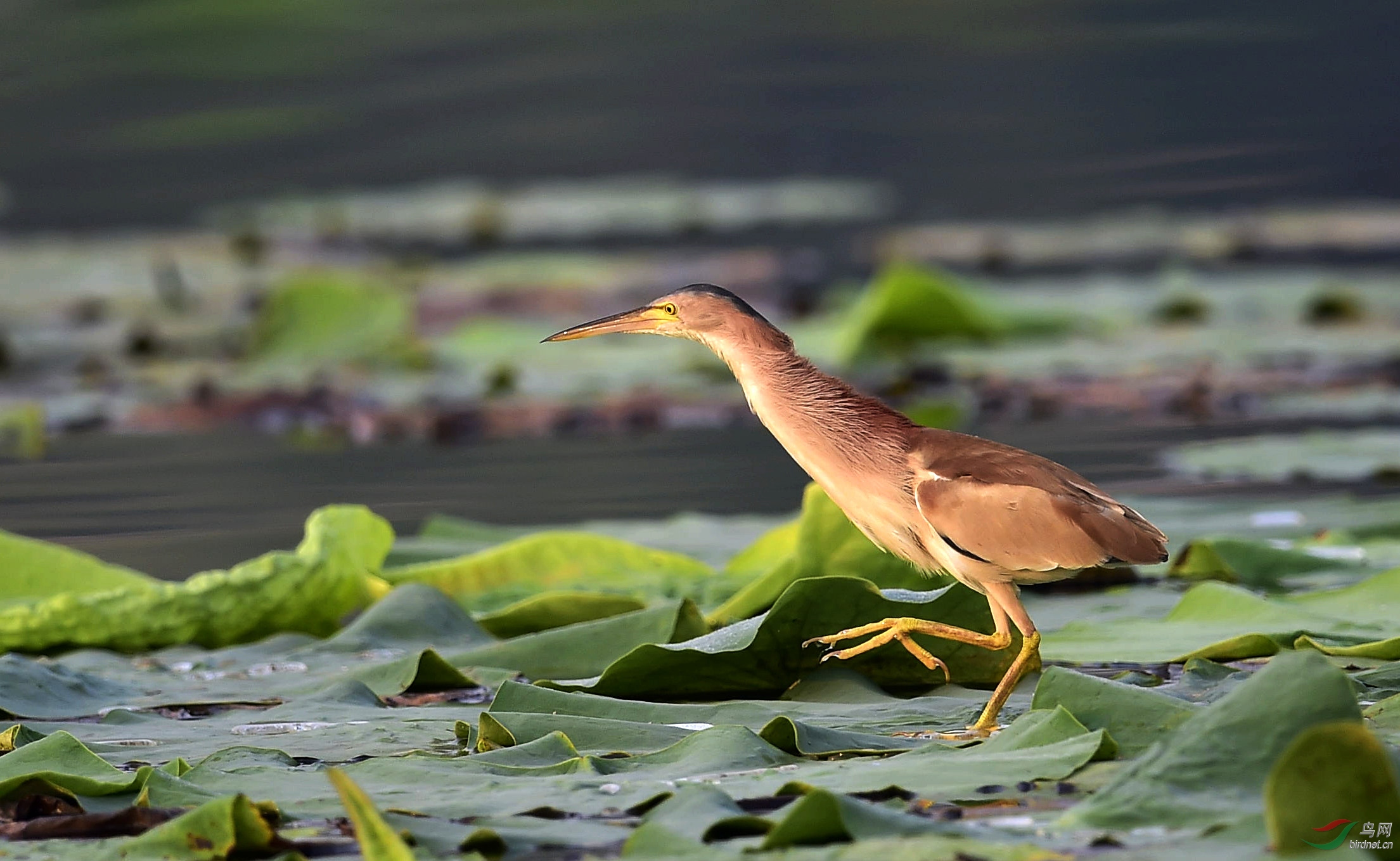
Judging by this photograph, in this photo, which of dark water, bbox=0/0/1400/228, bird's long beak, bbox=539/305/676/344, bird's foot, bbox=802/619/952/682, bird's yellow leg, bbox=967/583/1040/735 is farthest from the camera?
dark water, bbox=0/0/1400/228

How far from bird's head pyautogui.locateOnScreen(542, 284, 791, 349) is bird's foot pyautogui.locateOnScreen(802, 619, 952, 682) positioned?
0.55 metres

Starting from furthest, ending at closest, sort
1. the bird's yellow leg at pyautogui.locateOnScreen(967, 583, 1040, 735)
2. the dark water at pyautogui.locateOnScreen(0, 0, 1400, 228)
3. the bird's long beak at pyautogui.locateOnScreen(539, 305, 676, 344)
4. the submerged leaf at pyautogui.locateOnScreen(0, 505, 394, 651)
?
1. the dark water at pyautogui.locateOnScreen(0, 0, 1400, 228)
2. the submerged leaf at pyautogui.locateOnScreen(0, 505, 394, 651)
3. the bird's long beak at pyautogui.locateOnScreen(539, 305, 676, 344)
4. the bird's yellow leg at pyautogui.locateOnScreen(967, 583, 1040, 735)

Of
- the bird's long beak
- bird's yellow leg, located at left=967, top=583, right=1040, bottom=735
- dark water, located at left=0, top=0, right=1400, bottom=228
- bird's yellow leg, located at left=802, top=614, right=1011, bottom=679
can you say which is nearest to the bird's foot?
bird's yellow leg, located at left=802, top=614, right=1011, bottom=679

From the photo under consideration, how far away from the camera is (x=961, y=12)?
581 inches

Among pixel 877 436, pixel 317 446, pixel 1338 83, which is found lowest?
pixel 317 446

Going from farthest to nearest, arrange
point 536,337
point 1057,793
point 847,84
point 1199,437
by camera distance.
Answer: point 847,84, point 536,337, point 1199,437, point 1057,793

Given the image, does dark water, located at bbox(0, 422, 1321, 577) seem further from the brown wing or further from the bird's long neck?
the brown wing

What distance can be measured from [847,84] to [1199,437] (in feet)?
27.1

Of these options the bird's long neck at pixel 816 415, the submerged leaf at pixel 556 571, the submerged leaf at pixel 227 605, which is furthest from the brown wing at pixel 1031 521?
the submerged leaf at pixel 227 605

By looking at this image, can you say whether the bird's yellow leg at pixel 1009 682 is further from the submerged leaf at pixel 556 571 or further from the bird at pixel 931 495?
the submerged leaf at pixel 556 571

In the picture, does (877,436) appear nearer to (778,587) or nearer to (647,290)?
(778,587)

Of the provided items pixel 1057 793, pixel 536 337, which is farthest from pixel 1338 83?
pixel 1057 793

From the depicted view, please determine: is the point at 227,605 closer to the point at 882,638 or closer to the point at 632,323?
the point at 632,323
